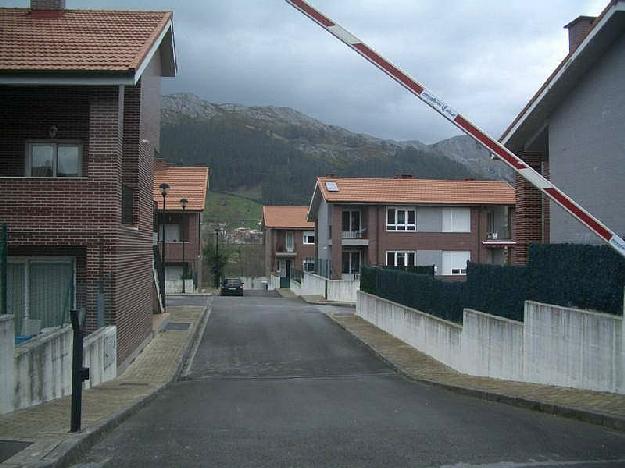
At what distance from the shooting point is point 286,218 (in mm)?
80562

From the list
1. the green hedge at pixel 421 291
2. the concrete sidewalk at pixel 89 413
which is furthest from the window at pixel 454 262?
the concrete sidewalk at pixel 89 413

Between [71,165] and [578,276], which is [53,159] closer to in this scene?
[71,165]

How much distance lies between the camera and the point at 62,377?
1153 cm

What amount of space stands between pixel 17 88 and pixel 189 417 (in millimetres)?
9527

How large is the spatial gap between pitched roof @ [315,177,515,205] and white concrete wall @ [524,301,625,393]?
3509 centimetres

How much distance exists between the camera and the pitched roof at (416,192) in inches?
1890

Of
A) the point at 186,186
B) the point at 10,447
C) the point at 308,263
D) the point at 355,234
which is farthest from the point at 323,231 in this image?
the point at 10,447

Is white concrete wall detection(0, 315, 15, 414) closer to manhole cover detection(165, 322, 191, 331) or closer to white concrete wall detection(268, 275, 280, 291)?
manhole cover detection(165, 322, 191, 331)

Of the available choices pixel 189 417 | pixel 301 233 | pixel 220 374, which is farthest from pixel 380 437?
pixel 301 233

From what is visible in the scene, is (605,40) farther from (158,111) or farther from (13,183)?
(158,111)

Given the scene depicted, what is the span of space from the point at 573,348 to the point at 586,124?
674 centimetres

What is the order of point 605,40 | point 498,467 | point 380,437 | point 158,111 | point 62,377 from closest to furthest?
1. point 498,467
2. point 380,437
3. point 62,377
4. point 605,40
5. point 158,111

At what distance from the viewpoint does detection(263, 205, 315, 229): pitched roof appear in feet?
256

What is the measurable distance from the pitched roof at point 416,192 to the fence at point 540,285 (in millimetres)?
27331
